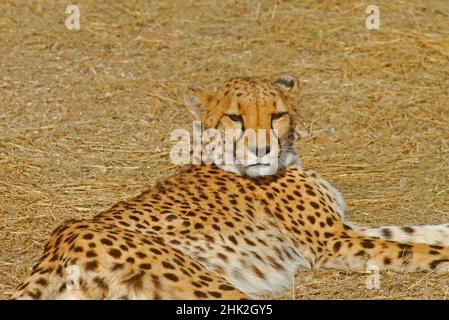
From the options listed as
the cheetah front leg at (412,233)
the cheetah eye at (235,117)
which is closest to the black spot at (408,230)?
the cheetah front leg at (412,233)

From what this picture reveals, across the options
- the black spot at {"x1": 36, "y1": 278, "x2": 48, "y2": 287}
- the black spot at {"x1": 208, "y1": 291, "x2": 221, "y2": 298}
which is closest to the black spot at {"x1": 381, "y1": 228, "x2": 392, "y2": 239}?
the black spot at {"x1": 208, "y1": 291, "x2": 221, "y2": 298}

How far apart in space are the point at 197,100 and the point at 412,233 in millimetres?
1520

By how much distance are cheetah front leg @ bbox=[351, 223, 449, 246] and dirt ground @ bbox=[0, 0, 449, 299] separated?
38 centimetres

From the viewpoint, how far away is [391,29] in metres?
9.92

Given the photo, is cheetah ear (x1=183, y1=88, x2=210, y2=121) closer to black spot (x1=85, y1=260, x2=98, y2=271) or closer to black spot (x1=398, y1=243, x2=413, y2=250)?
black spot (x1=398, y1=243, x2=413, y2=250)

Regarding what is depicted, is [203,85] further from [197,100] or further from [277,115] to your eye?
[277,115]

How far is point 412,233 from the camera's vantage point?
6.06m

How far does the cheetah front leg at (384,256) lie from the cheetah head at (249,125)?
2.02 feet

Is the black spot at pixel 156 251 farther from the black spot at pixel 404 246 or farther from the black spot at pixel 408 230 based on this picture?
the black spot at pixel 408 230

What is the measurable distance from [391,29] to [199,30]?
1901mm

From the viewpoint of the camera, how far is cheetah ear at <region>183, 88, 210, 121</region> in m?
6.09

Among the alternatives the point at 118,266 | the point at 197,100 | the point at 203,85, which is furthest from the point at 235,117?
the point at 203,85

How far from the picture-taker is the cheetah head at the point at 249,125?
570cm
